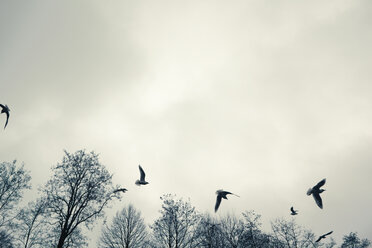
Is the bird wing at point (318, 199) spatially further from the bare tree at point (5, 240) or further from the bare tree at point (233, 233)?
the bare tree at point (5, 240)

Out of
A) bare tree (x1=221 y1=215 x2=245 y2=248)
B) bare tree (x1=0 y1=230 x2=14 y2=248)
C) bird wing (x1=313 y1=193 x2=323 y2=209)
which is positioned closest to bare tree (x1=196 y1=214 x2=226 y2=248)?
bare tree (x1=221 y1=215 x2=245 y2=248)

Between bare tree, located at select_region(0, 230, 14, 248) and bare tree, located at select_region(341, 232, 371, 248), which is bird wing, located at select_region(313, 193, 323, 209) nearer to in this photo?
bare tree, located at select_region(0, 230, 14, 248)

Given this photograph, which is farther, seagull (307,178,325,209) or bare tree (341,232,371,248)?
bare tree (341,232,371,248)

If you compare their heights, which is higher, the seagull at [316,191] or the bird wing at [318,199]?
the seagull at [316,191]

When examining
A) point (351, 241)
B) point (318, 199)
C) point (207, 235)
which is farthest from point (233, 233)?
point (351, 241)

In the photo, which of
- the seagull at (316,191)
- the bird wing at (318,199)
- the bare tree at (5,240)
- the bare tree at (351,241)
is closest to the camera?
the bird wing at (318,199)

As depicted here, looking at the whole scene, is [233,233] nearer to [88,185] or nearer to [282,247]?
[282,247]

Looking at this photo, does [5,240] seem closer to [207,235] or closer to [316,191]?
[207,235]

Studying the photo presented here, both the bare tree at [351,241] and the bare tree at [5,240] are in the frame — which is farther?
the bare tree at [351,241]

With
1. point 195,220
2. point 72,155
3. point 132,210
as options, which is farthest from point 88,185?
point 195,220

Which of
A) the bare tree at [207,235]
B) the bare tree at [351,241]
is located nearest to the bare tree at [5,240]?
the bare tree at [207,235]

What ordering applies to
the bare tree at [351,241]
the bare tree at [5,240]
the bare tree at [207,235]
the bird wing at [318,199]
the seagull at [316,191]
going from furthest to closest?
1. the bare tree at [351,241]
2. the bare tree at [207,235]
3. the bare tree at [5,240]
4. the seagull at [316,191]
5. the bird wing at [318,199]

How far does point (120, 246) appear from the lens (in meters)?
29.2

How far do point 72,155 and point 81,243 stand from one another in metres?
14.1
